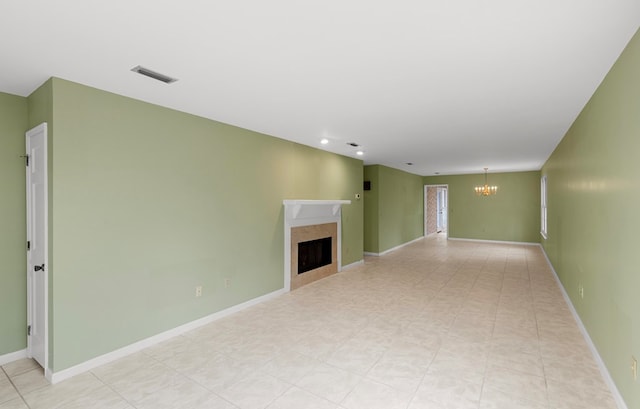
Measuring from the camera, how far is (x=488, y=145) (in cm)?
539

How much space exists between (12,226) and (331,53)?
3145mm

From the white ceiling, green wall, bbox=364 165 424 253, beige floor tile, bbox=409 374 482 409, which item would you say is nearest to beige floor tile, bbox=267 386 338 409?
beige floor tile, bbox=409 374 482 409

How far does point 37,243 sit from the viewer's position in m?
2.72

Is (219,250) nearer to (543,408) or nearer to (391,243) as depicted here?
(543,408)

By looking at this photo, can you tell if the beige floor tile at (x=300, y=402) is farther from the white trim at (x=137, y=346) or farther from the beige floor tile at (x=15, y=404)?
the beige floor tile at (x=15, y=404)

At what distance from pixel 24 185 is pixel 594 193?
5.11 m

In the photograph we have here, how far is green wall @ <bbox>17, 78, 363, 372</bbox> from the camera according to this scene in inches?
101

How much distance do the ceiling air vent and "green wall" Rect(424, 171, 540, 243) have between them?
33.7 ft

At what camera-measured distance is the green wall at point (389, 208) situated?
799 cm

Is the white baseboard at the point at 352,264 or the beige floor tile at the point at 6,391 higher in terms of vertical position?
the white baseboard at the point at 352,264

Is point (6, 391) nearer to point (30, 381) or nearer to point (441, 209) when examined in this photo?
point (30, 381)

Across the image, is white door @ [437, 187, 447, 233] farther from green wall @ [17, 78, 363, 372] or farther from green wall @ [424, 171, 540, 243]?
green wall @ [17, 78, 363, 372]

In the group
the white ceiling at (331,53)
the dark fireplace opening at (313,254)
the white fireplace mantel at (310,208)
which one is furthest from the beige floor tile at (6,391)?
the dark fireplace opening at (313,254)

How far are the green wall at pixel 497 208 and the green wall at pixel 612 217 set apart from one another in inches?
279
